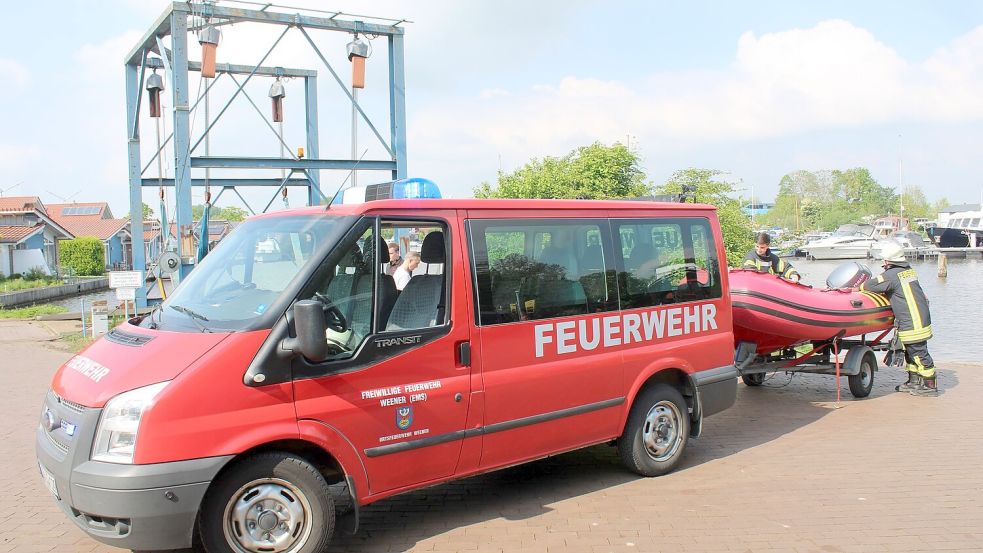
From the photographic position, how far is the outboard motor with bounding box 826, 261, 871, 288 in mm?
10367

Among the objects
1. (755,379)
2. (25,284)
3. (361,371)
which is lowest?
(755,379)

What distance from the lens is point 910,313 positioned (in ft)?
31.7

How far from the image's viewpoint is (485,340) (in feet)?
17.4

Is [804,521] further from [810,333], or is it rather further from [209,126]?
[209,126]

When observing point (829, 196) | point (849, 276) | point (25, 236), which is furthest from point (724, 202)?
point (829, 196)

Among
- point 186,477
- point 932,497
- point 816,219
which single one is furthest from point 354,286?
point 816,219

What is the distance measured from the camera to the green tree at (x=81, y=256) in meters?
55.6

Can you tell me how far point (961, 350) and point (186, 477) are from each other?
1634 cm

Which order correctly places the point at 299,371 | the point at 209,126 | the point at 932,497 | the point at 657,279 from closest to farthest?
the point at 299,371
the point at 932,497
the point at 657,279
the point at 209,126

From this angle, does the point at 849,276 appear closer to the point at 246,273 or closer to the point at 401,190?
the point at 401,190

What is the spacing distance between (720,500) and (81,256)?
5912 cm

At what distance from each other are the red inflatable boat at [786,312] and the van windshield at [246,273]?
214 inches

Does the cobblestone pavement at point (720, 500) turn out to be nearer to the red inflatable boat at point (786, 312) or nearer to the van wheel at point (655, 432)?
the van wheel at point (655, 432)

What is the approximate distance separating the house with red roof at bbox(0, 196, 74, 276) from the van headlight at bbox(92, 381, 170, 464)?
51598 millimetres
